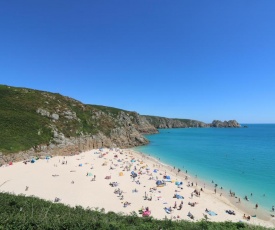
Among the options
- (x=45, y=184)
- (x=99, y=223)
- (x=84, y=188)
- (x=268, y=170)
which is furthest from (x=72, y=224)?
(x=268, y=170)

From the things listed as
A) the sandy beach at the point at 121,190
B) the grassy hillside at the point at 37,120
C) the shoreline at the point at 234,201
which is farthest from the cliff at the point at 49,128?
the shoreline at the point at 234,201

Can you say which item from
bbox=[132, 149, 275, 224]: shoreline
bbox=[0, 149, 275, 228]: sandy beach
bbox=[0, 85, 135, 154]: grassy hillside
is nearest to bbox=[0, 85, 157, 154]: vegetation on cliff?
bbox=[0, 85, 135, 154]: grassy hillside

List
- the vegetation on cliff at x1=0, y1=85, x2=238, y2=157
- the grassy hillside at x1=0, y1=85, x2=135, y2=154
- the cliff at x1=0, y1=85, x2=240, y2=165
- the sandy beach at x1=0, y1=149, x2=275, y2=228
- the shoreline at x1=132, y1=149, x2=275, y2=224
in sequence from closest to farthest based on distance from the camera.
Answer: the sandy beach at x1=0, y1=149, x2=275, y2=228
the shoreline at x1=132, y1=149, x2=275, y2=224
the cliff at x1=0, y1=85, x2=240, y2=165
the grassy hillside at x1=0, y1=85, x2=135, y2=154
the vegetation on cliff at x1=0, y1=85, x2=238, y2=157

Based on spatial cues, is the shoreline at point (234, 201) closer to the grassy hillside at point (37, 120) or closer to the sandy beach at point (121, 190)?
the sandy beach at point (121, 190)

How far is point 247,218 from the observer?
2889cm

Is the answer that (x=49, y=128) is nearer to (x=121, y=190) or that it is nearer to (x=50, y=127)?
(x=50, y=127)

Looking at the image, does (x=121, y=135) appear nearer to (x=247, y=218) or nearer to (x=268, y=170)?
(x=268, y=170)

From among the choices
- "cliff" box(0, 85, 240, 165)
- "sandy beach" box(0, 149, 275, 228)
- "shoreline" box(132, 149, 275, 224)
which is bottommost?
"shoreline" box(132, 149, 275, 224)

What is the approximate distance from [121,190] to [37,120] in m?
41.6

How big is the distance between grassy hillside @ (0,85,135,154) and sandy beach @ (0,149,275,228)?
26.1 ft

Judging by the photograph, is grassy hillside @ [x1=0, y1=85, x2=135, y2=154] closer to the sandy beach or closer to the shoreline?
the sandy beach

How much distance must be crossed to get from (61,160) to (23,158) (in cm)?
892

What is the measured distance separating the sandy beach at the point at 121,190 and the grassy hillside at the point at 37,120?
795cm

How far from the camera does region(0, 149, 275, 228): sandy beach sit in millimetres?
29797
